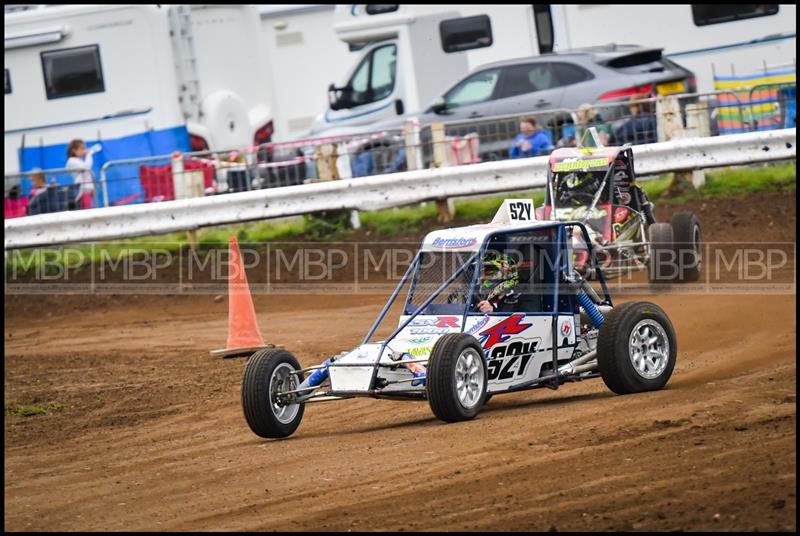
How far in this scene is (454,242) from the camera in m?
9.44

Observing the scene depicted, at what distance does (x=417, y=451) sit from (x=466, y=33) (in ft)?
48.2

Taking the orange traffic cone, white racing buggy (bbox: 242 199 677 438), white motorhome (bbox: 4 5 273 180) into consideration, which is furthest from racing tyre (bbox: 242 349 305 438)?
white motorhome (bbox: 4 5 273 180)

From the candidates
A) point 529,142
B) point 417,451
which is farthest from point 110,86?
point 417,451

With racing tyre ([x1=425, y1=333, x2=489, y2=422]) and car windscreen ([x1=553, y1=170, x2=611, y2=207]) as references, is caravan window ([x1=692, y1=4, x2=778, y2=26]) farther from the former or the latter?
racing tyre ([x1=425, y1=333, x2=489, y2=422])

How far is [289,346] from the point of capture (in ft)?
42.0

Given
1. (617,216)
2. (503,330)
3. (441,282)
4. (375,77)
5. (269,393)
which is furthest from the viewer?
(375,77)

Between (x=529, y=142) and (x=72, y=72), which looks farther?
(x=72, y=72)

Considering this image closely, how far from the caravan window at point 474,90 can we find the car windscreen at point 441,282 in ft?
33.8

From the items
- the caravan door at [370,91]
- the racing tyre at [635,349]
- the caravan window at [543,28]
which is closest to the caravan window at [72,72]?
the caravan door at [370,91]

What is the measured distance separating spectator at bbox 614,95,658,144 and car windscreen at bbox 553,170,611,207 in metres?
2.88

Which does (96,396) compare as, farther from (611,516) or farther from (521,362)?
(611,516)

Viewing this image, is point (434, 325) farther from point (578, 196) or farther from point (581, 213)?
point (578, 196)

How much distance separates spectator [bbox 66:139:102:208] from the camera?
682 inches

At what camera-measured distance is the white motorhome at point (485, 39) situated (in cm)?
2023
